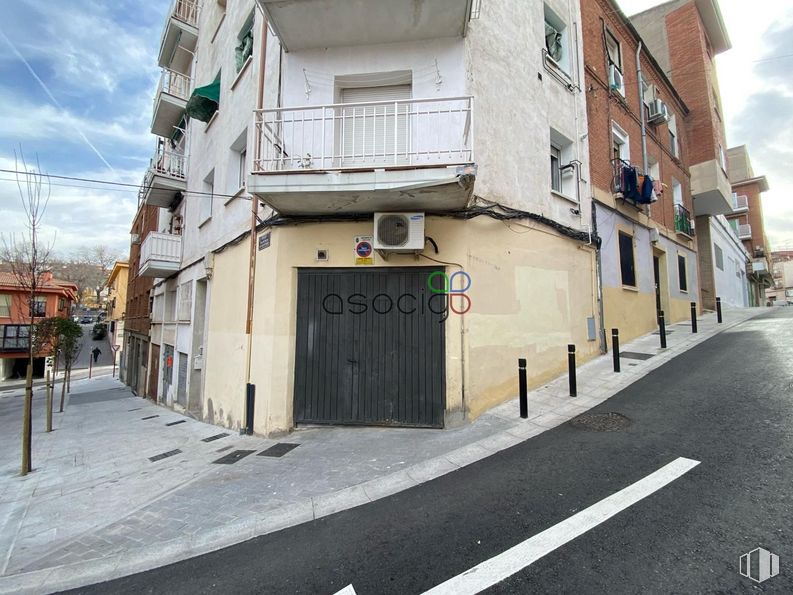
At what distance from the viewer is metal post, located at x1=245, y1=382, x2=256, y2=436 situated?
6223 mm

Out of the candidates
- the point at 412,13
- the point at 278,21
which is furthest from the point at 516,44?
the point at 278,21

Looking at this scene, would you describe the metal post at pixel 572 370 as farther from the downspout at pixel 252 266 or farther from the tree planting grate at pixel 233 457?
the downspout at pixel 252 266

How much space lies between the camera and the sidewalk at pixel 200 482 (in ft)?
10.2

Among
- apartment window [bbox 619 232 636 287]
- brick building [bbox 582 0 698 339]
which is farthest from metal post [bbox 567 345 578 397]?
apartment window [bbox 619 232 636 287]

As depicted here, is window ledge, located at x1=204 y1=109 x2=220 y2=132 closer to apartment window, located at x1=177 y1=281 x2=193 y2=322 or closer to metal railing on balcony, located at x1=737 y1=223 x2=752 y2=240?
apartment window, located at x1=177 y1=281 x2=193 y2=322

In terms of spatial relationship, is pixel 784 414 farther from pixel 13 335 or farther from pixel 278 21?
pixel 13 335

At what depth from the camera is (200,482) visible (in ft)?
14.5

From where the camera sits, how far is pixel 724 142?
19406 millimetres

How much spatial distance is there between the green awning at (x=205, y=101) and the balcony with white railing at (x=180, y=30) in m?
4.88

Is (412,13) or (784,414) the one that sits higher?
(412,13)

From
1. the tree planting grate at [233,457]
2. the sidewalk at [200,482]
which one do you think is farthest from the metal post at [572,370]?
the tree planting grate at [233,457]

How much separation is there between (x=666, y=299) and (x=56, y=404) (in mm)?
23973

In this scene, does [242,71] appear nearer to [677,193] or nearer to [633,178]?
[633,178]

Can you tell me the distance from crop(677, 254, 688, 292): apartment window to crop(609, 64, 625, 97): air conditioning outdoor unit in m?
6.80
